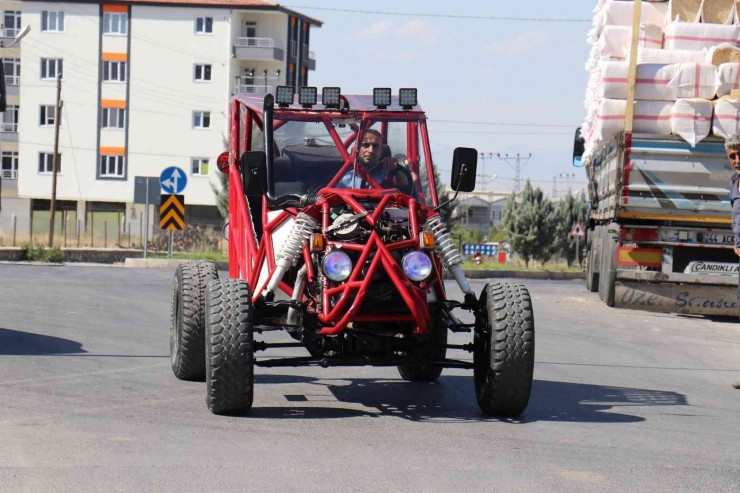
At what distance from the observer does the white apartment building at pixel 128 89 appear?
2827 inches

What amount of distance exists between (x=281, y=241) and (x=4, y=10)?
7263 centimetres

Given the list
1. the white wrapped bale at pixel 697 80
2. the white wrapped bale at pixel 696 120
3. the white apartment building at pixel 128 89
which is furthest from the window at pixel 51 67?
the white wrapped bale at pixel 696 120

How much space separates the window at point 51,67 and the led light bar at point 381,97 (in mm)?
65985

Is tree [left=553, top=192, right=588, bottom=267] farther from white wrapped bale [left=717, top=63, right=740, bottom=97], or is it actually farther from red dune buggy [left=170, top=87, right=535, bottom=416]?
red dune buggy [left=170, top=87, right=535, bottom=416]

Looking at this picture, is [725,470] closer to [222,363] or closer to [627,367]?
[222,363]

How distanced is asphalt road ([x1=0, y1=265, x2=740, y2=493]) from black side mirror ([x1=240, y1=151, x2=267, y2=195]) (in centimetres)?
147

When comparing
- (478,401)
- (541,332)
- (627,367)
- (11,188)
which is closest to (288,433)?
(478,401)

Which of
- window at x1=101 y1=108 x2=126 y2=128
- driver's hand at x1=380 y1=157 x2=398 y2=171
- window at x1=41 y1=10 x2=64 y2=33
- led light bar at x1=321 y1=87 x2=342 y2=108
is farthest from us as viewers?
window at x1=101 y1=108 x2=126 y2=128

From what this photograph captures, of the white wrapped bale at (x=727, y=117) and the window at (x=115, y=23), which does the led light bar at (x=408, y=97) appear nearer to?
the white wrapped bale at (x=727, y=117)

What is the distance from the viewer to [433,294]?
8.20 meters

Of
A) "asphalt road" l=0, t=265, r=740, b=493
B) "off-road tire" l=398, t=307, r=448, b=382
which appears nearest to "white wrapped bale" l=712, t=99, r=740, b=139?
"asphalt road" l=0, t=265, r=740, b=493

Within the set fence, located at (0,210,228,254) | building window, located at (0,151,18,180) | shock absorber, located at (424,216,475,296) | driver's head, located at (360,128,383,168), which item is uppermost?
driver's head, located at (360,128,383,168)

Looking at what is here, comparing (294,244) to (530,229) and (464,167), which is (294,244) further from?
(530,229)

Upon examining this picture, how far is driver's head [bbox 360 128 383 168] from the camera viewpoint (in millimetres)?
9133
